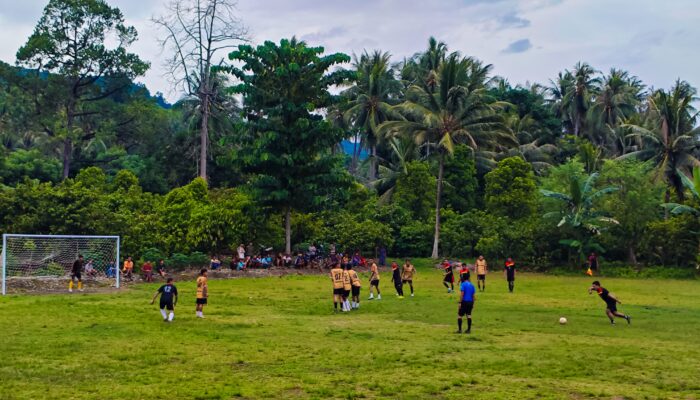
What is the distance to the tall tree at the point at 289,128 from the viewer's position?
138 feet

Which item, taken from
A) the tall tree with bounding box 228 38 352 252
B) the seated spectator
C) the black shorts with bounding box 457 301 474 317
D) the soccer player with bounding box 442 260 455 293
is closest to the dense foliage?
the tall tree with bounding box 228 38 352 252

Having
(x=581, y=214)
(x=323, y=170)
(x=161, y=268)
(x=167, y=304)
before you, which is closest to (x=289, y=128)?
(x=323, y=170)

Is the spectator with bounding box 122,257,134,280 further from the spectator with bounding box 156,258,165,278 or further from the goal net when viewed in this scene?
the spectator with bounding box 156,258,165,278

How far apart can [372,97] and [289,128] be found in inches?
891

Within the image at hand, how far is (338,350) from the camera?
15.9m

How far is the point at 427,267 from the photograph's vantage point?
46406 millimetres

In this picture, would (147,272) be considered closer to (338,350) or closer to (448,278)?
(448,278)

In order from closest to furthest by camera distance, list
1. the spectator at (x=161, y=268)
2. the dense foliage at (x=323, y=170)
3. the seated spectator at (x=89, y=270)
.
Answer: the seated spectator at (x=89, y=270), the spectator at (x=161, y=268), the dense foliage at (x=323, y=170)

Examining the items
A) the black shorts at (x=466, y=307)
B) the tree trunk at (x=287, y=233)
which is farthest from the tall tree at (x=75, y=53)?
the black shorts at (x=466, y=307)

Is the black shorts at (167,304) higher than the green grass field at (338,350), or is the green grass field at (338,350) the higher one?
the black shorts at (167,304)

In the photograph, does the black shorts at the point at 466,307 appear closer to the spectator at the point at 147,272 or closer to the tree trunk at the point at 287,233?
the spectator at the point at 147,272

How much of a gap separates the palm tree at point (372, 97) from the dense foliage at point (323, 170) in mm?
195

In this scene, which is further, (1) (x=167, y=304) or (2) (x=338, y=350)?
(1) (x=167, y=304)

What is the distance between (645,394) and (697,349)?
5345 millimetres
